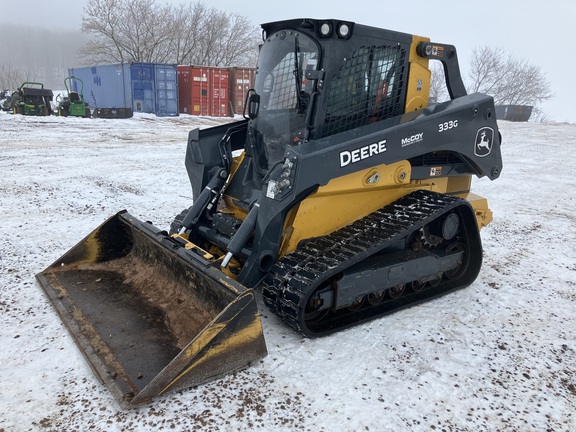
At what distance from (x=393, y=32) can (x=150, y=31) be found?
37.1 m

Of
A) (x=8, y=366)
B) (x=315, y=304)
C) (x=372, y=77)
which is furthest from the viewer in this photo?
(x=372, y=77)

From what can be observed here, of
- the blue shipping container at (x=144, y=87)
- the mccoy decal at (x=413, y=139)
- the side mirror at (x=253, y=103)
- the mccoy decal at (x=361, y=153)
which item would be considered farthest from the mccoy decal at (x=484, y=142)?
the blue shipping container at (x=144, y=87)

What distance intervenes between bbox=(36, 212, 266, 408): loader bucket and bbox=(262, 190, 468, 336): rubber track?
0.35 m

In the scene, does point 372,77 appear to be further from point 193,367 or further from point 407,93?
point 193,367

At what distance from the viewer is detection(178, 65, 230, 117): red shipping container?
25.8 meters

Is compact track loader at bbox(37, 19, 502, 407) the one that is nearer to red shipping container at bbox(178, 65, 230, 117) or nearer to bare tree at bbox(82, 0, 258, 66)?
red shipping container at bbox(178, 65, 230, 117)

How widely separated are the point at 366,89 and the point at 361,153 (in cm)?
71

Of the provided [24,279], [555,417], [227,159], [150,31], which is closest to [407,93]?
[227,159]

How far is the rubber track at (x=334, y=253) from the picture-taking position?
311 cm

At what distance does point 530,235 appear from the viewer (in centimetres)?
624

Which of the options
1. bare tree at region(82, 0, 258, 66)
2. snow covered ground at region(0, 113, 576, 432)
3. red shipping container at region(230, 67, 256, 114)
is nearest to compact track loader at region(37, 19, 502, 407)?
snow covered ground at region(0, 113, 576, 432)

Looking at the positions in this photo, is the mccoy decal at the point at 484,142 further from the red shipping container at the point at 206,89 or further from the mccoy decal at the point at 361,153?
the red shipping container at the point at 206,89

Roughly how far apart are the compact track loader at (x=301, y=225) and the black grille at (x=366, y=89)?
0.01m

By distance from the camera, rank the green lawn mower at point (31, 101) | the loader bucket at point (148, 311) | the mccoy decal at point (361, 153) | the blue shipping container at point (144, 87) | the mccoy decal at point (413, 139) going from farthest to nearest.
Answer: the blue shipping container at point (144, 87)
the green lawn mower at point (31, 101)
the mccoy decal at point (413, 139)
the mccoy decal at point (361, 153)
the loader bucket at point (148, 311)
